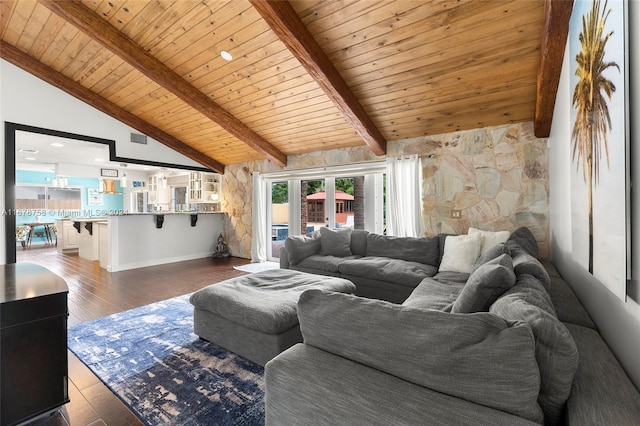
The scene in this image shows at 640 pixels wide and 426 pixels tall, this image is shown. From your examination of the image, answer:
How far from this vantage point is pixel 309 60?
10.5ft

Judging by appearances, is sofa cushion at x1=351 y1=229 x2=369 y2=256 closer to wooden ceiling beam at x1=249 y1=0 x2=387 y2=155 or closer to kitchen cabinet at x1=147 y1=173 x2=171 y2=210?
wooden ceiling beam at x1=249 y1=0 x2=387 y2=155

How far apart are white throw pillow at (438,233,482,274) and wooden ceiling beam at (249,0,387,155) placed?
6.49 feet

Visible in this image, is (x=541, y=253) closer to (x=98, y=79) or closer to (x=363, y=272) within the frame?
(x=363, y=272)

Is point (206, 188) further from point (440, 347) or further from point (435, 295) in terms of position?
point (440, 347)

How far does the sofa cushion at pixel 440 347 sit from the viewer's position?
0.81 meters

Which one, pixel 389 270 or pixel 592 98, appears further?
pixel 389 270

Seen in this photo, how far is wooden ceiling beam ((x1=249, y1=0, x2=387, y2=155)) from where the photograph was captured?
9.18 feet

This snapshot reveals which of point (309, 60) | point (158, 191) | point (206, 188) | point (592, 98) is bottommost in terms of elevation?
point (592, 98)

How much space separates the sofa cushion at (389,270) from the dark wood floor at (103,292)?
7.66ft

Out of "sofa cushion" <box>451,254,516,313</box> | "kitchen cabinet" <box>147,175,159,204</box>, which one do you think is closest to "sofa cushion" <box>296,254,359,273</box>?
"sofa cushion" <box>451,254,516,313</box>

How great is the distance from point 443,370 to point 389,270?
103 inches

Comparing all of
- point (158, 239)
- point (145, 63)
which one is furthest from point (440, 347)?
point (158, 239)

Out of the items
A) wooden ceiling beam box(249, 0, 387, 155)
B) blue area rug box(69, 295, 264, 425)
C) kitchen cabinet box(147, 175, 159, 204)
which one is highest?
wooden ceiling beam box(249, 0, 387, 155)

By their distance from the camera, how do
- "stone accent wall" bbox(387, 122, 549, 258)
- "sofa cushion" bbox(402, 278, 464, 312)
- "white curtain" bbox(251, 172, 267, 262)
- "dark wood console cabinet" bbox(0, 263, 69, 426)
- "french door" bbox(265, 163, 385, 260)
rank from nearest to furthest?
1. "dark wood console cabinet" bbox(0, 263, 69, 426)
2. "sofa cushion" bbox(402, 278, 464, 312)
3. "stone accent wall" bbox(387, 122, 549, 258)
4. "french door" bbox(265, 163, 385, 260)
5. "white curtain" bbox(251, 172, 267, 262)
